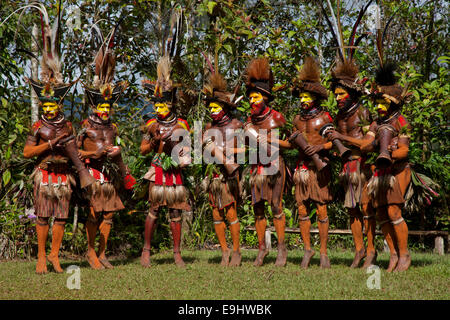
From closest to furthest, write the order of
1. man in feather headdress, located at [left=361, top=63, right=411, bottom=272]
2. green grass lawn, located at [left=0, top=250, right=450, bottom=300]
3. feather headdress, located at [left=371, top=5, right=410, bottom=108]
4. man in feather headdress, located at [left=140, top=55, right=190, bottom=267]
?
green grass lawn, located at [left=0, top=250, right=450, bottom=300] < man in feather headdress, located at [left=361, top=63, right=411, bottom=272] < feather headdress, located at [left=371, top=5, right=410, bottom=108] < man in feather headdress, located at [left=140, top=55, right=190, bottom=267]

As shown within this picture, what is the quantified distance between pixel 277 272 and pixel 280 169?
1178 millimetres

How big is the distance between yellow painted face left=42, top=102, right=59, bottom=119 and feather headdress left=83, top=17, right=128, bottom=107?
0.49m

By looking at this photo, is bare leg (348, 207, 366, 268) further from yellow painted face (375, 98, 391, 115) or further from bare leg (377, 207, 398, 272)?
yellow painted face (375, 98, 391, 115)

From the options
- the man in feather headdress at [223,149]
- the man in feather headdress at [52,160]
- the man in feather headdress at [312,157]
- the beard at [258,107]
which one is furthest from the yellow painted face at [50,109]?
the man in feather headdress at [312,157]

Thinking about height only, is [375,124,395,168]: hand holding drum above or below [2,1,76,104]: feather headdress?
below

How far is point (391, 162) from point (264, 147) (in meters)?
1.39

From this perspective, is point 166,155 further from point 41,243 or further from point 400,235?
point 400,235

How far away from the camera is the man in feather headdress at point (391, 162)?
16.8ft

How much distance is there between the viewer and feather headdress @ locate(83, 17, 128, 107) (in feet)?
19.7

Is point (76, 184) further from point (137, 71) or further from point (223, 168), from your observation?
point (137, 71)

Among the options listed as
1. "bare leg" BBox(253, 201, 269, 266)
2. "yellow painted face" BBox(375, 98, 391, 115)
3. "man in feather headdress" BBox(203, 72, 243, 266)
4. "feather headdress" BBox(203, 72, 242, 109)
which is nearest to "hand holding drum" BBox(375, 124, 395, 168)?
"yellow painted face" BBox(375, 98, 391, 115)

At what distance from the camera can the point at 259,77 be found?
5859mm

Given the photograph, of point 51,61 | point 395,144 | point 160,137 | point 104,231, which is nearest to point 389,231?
point 395,144

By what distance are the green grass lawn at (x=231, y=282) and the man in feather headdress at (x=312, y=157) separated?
1.51ft
